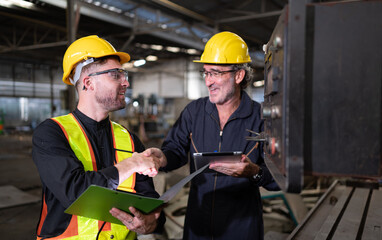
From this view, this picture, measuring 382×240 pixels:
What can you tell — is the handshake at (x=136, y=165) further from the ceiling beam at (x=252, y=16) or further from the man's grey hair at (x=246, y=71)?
the ceiling beam at (x=252, y=16)

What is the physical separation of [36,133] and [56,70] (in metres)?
19.3

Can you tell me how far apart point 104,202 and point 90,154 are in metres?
0.41

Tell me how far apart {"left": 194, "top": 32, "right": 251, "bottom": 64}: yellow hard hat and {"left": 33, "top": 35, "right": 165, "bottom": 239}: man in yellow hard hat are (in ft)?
1.95

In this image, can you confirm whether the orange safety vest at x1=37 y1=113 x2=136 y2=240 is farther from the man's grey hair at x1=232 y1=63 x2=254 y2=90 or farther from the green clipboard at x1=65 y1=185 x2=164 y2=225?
the man's grey hair at x1=232 y1=63 x2=254 y2=90

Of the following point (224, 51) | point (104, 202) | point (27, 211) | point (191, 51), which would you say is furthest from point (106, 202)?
point (191, 51)

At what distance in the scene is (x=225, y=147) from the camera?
1.95 meters

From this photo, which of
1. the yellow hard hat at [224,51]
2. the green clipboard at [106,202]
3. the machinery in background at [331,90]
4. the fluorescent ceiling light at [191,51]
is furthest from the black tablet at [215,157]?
the fluorescent ceiling light at [191,51]

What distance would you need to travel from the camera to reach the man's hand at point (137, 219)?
4.30 feet

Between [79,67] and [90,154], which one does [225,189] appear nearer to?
[90,154]

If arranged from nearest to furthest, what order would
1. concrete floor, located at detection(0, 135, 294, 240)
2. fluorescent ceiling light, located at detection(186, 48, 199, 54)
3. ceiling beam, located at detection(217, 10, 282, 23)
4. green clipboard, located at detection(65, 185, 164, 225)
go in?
1. green clipboard, located at detection(65, 185, 164, 225)
2. concrete floor, located at detection(0, 135, 294, 240)
3. ceiling beam, located at detection(217, 10, 282, 23)
4. fluorescent ceiling light, located at detection(186, 48, 199, 54)

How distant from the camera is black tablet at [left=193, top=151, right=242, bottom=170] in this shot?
1.41m

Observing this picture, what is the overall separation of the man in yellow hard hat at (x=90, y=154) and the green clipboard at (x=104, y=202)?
55 mm

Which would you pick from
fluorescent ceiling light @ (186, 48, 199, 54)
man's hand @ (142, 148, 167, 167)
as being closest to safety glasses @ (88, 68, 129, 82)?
man's hand @ (142, 148, 167, 167)

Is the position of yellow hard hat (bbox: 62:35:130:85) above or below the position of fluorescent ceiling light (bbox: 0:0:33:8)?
below
